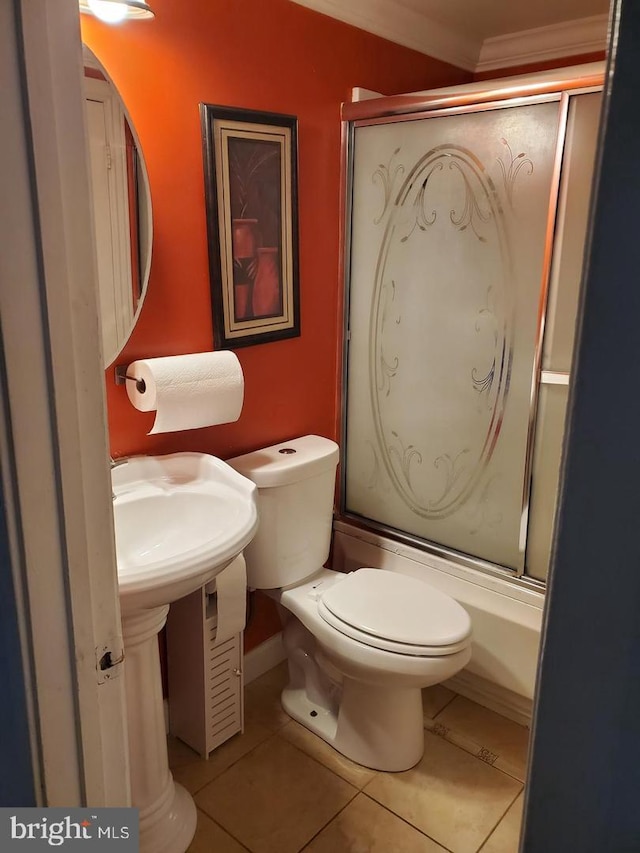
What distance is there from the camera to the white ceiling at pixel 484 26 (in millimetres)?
2074

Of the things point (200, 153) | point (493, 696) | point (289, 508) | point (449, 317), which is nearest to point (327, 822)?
point (493, 696)

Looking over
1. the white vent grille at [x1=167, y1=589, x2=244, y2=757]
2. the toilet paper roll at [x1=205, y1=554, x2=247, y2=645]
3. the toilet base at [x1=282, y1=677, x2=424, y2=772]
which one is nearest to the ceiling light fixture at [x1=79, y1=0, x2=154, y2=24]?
the toilet paper roll at [x1=205, y1=554, x2=247, y2=645]

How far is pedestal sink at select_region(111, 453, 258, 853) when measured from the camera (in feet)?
5.17

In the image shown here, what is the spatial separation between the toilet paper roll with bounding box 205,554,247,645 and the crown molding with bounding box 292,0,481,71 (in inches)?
62.7

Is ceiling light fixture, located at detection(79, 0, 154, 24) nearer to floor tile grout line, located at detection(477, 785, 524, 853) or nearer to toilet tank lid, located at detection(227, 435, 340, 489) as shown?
toilet tank lid, located at detection(227, 435, 340, 489)

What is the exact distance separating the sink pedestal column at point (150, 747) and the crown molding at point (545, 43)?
220cm

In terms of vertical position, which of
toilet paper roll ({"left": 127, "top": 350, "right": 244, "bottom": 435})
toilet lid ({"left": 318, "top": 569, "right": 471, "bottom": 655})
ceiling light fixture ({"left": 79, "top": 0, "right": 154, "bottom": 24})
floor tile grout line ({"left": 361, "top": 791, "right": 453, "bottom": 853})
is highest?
ceiling light fixture ({"left": 79, "top": 0, "right": 154, "bottom": 24})

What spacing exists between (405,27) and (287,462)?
4.82 ft

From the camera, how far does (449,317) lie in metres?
2.08

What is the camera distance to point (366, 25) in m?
2.11

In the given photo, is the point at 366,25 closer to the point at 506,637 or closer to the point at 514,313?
the point at 514,313

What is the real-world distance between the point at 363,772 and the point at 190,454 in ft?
3.46

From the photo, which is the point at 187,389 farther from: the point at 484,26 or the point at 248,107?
the point at 484,26

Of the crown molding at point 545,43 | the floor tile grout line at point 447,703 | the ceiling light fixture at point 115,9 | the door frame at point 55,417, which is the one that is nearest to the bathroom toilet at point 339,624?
the floor tile grout line at point 447,703
